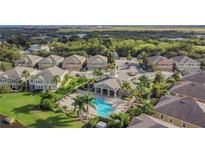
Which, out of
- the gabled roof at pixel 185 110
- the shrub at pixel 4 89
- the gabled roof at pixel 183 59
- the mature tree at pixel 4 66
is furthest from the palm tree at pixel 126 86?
the mature tree at pixel 4 66

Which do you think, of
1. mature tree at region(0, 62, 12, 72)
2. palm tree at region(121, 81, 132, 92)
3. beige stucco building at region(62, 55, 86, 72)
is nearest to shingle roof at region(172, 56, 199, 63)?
palm tree at region(121, 81, 132, 92)

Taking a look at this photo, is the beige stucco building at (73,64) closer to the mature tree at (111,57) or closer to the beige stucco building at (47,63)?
the beige stucco building at (47,63)

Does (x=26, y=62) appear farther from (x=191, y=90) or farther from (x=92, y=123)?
(x=191, y=90)

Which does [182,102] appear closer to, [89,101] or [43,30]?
[89,101]

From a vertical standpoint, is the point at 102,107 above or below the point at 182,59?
below

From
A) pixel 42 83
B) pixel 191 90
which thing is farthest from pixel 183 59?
pixel 42 83

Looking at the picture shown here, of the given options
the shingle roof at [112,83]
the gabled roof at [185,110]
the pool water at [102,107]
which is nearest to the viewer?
the gabled roof at [185,110]
